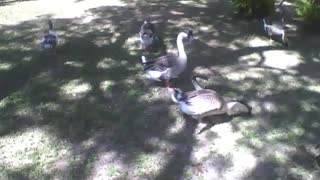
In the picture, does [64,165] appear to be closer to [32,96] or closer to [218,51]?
A: [32,96]

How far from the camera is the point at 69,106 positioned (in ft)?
18.5

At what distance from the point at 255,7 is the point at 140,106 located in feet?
12.1

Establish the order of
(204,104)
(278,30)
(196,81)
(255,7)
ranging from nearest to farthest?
(204,104), (196,81), (278,30), (255,7)

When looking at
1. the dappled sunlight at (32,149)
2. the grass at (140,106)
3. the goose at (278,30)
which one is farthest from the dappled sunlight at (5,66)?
the goose at (278,30)

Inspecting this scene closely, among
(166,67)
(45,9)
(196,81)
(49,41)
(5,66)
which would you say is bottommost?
(45,9)

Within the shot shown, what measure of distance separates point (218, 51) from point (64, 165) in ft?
11.2

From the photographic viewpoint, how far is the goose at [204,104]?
5.00 meters

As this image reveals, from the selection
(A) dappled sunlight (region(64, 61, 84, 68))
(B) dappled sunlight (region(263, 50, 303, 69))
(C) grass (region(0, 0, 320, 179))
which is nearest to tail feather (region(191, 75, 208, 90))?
(C) grass (region(0, 0, 320, 179))

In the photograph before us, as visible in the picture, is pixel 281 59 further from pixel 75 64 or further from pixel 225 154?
pixel 75 64

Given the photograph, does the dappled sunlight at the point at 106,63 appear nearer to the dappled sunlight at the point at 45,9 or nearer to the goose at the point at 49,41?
the goose at the point at 49,41

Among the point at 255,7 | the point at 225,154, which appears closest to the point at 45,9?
the point at 255,7

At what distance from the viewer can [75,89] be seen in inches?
238

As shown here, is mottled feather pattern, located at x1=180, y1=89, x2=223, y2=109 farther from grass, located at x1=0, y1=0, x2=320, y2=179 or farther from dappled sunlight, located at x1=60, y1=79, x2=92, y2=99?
dappled sunlight, located at x1=60, y1=79, x2=92, y2=99

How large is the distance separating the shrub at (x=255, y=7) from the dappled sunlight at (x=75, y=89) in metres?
3.55
